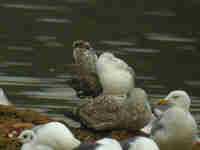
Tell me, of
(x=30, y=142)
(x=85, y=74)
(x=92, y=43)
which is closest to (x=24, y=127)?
(x=30, y=142)

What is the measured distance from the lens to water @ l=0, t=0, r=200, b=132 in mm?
14859

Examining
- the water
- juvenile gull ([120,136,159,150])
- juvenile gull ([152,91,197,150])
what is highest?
juvenile gull ([120,136,159,150])

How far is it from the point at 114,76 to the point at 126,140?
3220 millimetres

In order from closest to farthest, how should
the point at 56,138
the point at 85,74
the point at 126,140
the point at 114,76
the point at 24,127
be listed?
the point at 56,138 < the point at 126,140 < the point at 24,127 < the point at 114,76 < the point at 85,74

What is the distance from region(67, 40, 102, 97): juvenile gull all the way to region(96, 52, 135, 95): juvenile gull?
0.99ft

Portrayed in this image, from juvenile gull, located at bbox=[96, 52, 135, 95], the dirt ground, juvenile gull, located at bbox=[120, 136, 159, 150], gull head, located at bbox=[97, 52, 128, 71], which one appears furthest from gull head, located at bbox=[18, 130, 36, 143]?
gull head, located at bbox=[97, 52, 128, 71]

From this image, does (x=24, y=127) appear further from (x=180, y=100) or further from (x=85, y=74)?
(x=85, y=74)

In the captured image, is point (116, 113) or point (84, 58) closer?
point (116, 113)

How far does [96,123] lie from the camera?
9680mm

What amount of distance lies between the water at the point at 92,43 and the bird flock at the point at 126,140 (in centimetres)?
213

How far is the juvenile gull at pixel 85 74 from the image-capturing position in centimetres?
1148

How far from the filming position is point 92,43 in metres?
18.5

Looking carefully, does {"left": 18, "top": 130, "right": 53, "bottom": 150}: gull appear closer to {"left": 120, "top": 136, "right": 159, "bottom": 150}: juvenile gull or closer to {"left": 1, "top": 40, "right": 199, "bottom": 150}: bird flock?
{"left": 1, "top": 40, "right": 199, "bottom": 150}: bird flock

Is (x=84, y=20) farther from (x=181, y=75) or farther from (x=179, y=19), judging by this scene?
(x=181, y=75)
